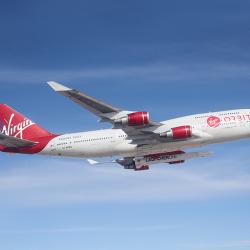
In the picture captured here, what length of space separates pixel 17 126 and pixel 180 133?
976 inches

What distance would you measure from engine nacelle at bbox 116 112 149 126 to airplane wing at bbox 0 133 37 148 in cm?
1504

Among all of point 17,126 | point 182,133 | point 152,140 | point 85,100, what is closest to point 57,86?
point 85,100

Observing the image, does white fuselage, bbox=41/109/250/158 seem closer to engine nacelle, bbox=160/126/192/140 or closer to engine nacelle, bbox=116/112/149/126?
engine nacelle, bbox=160/126/192/140

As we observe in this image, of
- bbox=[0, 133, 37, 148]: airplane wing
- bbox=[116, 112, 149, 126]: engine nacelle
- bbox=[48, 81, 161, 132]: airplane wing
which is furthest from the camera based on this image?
bbox=[0, 133, 37, 148]: airplane wing

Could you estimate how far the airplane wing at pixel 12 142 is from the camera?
6935cm

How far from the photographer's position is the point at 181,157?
72812 millimetres

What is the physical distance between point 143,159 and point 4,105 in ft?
73.3

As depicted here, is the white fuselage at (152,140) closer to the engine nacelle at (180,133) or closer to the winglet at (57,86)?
the engine nacelle at (180,133)

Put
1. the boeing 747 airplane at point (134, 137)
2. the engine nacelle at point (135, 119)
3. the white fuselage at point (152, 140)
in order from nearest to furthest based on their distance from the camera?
the engine nacelle at point (135, 119) < the boeing 747 airplane at point (134, 137) < the white fuselage at point (152, 140)

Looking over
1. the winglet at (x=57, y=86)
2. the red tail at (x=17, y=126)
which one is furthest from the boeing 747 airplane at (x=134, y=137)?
the winglet at (x=57, y=86)

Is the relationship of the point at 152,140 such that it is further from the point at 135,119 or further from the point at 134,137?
the point at 135,119

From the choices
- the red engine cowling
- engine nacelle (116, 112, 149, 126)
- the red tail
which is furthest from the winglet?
the red tail

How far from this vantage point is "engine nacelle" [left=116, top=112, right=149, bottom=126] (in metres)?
63.4

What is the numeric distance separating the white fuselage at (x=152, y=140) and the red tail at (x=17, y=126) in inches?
144
